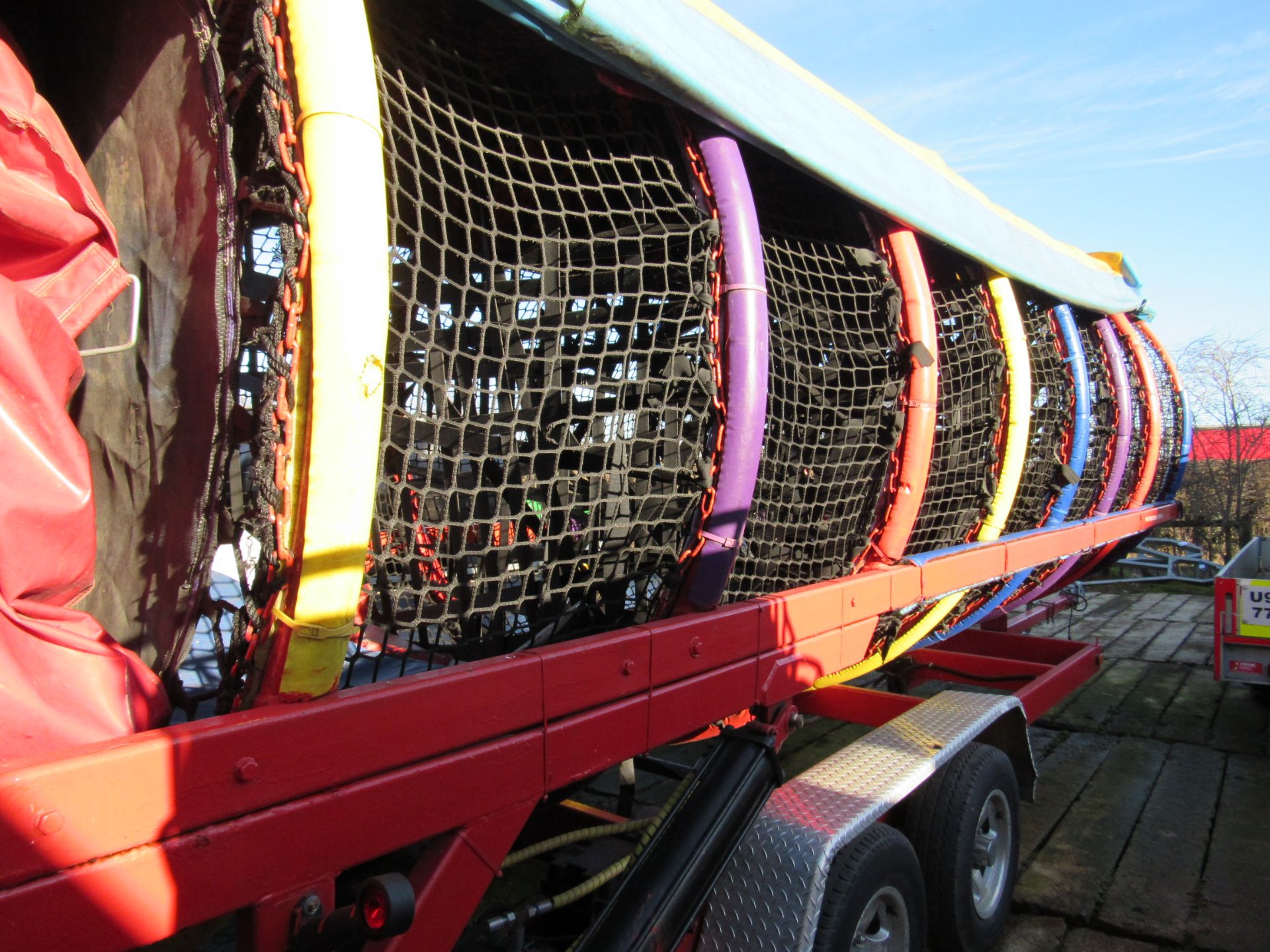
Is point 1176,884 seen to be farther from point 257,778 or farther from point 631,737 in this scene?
point 257,778

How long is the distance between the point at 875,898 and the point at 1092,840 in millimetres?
1997

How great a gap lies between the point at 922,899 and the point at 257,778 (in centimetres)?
206

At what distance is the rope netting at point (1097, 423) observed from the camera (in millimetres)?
4797

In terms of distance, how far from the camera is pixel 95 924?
1.10 metres

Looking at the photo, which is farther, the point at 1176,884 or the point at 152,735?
the point at 1176,884

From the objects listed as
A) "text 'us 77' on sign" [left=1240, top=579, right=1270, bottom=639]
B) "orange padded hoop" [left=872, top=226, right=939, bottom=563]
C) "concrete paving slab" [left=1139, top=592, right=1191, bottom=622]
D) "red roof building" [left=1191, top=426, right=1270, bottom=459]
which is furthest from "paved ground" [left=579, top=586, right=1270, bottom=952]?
"red roof building" [left=1191, top=426, right=1270, bottom=459]

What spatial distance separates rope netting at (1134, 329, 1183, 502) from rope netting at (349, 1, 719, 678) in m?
5.40

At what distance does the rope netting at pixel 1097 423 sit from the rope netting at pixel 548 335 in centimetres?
338

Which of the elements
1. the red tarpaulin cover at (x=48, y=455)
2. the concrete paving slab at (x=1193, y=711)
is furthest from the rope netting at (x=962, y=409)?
the concrete paving slab at (x=1193, y=711)

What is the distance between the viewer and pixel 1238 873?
349cm

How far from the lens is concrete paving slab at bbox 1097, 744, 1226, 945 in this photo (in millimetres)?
3137

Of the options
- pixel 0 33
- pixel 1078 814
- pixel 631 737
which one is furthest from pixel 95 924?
pixel 1078 814

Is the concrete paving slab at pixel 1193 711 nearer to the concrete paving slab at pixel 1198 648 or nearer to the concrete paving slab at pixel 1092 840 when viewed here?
the concrete paving slab at pixel 1198 648

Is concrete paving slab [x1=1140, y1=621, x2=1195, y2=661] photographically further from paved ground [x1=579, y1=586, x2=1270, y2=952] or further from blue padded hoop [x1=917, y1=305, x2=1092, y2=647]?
blue padded hoop [x1=917, y1=305, x2=1092, y2=647]
